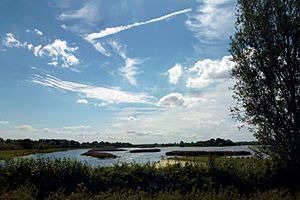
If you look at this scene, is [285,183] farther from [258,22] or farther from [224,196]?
[224,196]

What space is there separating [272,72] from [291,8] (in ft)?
11.6

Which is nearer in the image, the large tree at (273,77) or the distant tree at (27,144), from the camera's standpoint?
the large tree at (273,77)

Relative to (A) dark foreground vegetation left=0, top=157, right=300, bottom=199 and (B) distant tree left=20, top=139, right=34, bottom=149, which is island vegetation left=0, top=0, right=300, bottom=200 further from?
(B) distant tree left=20, top=139, right=34, bottom=149

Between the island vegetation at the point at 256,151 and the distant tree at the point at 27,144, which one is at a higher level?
the distant tree at the point at 27,144

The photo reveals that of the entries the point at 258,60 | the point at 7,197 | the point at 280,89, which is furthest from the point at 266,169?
the point at 7,197

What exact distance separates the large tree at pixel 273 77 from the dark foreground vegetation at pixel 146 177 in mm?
1327

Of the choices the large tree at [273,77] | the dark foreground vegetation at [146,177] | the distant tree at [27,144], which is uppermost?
the distant tree at [27,144]

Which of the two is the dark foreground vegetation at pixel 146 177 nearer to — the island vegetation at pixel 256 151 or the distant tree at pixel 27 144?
the island vegetation at pixel 256 151

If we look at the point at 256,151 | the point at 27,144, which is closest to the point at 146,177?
the point at 256,151

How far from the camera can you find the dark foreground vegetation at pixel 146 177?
17516 mm

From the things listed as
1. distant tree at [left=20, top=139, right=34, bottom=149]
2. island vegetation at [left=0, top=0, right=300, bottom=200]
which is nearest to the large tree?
island vegetation at [left=0, top=0, right=300, bottom=200]

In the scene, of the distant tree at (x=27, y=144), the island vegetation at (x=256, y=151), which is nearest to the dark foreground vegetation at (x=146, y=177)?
the island vegetation at (x=256, y=151)

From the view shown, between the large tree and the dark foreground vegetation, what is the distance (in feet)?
4.35

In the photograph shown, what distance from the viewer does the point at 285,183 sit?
65.9 ft
